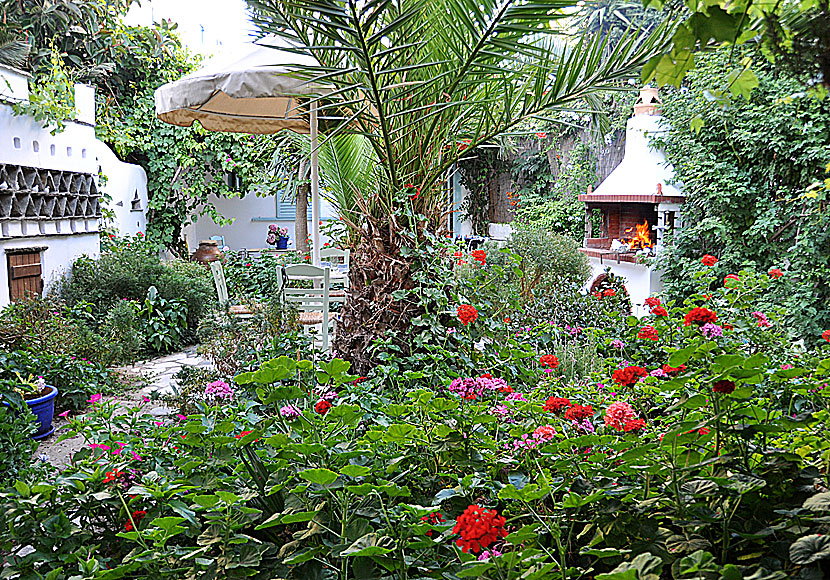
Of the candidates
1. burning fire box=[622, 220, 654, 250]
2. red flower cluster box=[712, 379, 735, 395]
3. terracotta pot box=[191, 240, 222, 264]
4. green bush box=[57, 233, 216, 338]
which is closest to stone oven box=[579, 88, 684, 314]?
burning fire box=[622, 220, 654, 250]

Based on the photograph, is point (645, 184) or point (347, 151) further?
point (645, 184)

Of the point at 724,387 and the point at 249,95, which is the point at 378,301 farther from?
the point at 724,387

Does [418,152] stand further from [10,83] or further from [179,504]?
[10,83]

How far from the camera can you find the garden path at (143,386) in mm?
3812

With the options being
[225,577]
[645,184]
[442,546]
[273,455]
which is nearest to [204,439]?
[273,455]

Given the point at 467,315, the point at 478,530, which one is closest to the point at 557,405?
the point at 478,530

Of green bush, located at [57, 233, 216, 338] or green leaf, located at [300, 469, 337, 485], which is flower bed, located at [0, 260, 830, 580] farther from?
green bush, located at [57, 233, 216, 338]

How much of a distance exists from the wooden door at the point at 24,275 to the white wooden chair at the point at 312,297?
7.31ft

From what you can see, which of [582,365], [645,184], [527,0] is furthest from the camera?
[645,184]

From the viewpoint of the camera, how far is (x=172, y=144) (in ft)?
29.5

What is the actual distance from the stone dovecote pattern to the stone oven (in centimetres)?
561

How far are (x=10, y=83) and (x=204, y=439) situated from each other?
521 centimetres

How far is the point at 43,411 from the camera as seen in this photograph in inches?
157

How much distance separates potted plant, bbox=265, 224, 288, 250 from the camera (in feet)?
35.9
